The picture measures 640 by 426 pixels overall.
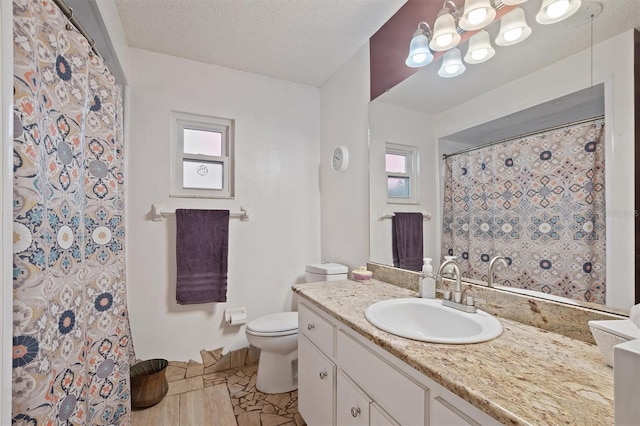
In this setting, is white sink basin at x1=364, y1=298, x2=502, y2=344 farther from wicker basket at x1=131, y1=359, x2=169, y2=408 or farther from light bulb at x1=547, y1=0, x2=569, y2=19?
wicker basket at x1=131, y1=359, x2=169, y2=408

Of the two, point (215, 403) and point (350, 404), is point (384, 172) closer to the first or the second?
point (350, 404)

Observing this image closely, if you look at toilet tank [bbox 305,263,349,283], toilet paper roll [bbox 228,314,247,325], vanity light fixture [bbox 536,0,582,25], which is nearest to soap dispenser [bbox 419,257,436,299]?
toilet tank [bbox 305,263,349,283]

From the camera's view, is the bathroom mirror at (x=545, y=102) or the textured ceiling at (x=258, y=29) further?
the textured ceiling at (x=258, y=29)

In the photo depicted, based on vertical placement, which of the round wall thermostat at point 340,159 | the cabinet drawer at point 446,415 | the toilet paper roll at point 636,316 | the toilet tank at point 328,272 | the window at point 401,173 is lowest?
the cabinet drawer at point 446,415

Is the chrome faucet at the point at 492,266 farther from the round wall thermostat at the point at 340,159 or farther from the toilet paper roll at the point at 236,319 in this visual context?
the toilet paper roll at the point at 236,319

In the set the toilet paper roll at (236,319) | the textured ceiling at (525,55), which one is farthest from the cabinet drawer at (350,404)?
the textured ceiling at (525,55)

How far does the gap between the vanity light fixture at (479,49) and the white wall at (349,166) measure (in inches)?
32.1

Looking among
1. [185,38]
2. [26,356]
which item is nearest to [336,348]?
[26,356]

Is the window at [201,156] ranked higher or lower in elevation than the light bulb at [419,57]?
lower

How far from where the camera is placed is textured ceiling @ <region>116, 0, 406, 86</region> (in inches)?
66.6

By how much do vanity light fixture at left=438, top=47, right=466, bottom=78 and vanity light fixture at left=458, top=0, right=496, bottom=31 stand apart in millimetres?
124

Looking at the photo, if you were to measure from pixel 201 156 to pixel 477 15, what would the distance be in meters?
1.99

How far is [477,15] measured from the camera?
124cm

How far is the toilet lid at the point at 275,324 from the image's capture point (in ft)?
6.25
